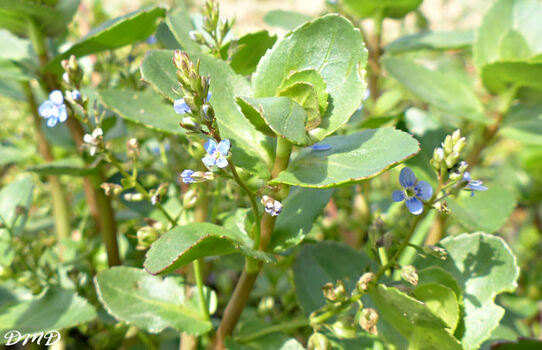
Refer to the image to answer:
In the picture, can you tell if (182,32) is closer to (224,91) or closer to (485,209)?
(224,91)

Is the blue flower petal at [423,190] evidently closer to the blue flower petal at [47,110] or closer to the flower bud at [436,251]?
the flower bud at [436,251]

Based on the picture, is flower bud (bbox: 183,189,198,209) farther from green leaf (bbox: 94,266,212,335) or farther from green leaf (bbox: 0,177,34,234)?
green leaf (bbox: 0,177,34,234)

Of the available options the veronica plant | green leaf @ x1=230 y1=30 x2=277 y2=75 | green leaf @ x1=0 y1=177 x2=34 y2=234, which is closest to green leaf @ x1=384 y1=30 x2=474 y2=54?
the veronica plant

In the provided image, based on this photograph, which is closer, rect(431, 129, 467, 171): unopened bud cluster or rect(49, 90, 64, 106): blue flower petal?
rect(431, 129, 467, 171): unopened bud cluster

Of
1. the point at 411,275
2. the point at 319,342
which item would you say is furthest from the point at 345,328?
the point at 411,275

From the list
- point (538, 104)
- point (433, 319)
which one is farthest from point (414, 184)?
point (538, 104)

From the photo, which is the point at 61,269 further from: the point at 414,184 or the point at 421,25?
the point at 421,25

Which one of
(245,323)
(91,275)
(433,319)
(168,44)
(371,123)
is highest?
(168,44)
